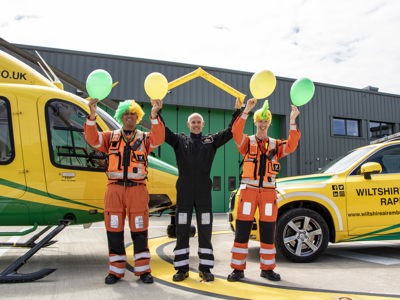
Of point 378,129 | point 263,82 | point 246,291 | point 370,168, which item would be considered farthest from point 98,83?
point 378,129

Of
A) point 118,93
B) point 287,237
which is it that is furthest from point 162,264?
point 118,93

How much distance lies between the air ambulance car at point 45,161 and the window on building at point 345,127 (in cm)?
1703

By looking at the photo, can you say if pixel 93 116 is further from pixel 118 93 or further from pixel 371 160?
pixel 118 93

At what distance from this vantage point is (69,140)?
514 cm

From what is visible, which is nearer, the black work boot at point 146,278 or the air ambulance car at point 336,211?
the black work boot at point 146,278

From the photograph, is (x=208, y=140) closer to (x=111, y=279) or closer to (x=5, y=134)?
(x=111, y=279)

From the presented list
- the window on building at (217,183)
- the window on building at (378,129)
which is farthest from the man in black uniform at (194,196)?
the window on building at (378,129)

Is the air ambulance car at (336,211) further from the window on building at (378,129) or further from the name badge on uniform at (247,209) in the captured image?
the window on building at (378,129)

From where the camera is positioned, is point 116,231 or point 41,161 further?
point 41,161

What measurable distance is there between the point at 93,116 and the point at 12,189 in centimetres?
157

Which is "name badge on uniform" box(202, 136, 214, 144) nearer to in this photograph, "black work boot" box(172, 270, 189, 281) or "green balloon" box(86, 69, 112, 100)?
"green balloon" box(86, 69, 112, 100)

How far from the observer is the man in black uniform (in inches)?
175

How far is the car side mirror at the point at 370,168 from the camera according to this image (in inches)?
217

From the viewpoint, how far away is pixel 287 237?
5473 mm
